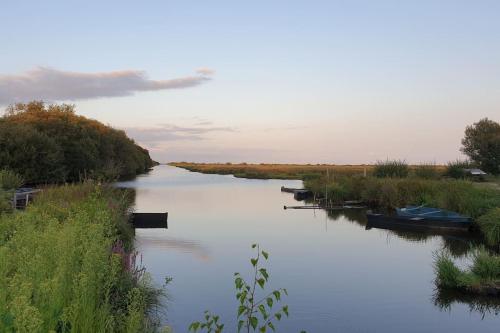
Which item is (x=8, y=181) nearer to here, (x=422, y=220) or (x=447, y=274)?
(x=447, y=274)

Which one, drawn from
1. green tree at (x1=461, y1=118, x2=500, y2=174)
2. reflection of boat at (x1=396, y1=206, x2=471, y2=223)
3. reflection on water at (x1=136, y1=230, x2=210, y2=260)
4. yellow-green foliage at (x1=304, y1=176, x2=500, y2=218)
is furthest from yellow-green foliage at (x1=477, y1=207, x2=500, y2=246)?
green tree at (x1=461, y1=118, x2=500, y2=174)

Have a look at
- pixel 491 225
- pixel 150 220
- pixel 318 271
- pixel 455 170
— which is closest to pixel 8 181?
pixel 150 220

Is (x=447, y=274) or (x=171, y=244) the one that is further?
(x=171, y=244)

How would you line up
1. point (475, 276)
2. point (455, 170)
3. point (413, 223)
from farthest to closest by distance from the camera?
point (455, 170) < point (413, 223) < point (475, 276)

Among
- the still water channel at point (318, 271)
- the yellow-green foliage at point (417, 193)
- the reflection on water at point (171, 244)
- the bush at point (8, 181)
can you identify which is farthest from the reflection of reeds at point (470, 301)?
the bush at point (8, 181)

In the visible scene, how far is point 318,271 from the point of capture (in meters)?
18.1

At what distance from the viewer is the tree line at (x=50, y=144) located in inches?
1925

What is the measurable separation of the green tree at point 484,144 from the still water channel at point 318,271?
53.8 meters

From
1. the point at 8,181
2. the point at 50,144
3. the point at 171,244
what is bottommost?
the point at 171,244

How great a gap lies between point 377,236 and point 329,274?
1077 centimetres

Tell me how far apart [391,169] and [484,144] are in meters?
41.5

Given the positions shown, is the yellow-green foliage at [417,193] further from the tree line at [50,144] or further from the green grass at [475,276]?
the tree line at [50,144]

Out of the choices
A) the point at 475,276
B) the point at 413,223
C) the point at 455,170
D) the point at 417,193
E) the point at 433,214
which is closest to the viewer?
the point at 475,276

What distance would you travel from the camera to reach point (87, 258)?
715 centimetres
